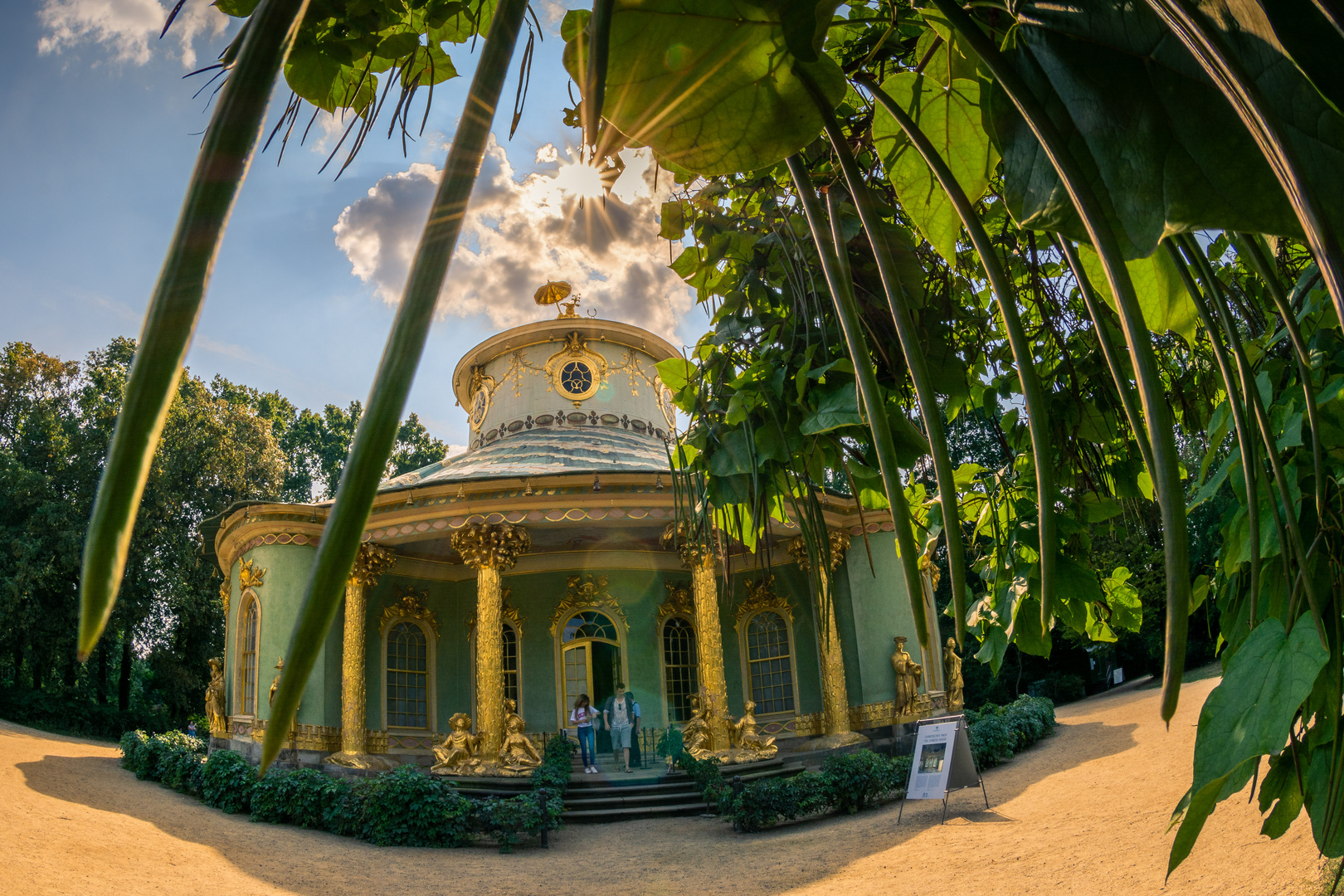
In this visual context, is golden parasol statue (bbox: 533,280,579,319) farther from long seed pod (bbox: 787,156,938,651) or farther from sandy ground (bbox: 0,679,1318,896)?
long seed pod (bbox: 787,156,938,651)

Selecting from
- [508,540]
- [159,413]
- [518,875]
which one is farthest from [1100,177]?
[508,540]

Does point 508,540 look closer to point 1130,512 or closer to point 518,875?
point 518,875

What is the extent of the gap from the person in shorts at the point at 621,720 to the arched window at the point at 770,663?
8.06 feet

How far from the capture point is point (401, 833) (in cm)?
935

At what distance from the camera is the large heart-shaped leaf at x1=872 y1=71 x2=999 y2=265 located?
739 millimetres

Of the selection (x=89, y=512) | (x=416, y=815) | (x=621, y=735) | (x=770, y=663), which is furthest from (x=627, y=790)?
(x=89, y=512)

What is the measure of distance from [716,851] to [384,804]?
147 inches

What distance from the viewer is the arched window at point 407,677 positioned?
48.4 ft

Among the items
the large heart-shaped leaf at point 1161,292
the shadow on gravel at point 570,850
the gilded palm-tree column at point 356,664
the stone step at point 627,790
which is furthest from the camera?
the gilded palm-tree column at point 356,664

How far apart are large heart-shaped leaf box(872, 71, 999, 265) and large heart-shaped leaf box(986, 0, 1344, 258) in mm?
258

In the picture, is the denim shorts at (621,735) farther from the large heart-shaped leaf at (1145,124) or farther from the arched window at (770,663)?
the large heart-shaped leaf at (1145,124)

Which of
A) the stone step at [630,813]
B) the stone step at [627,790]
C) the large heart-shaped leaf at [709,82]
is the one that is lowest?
the stone step at [630,813]

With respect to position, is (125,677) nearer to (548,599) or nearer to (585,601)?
(548,599)

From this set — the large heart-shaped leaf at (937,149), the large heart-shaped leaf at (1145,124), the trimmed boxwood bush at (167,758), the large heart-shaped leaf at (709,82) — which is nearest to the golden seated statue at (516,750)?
the trimmed boxwood bush at (167,758)
